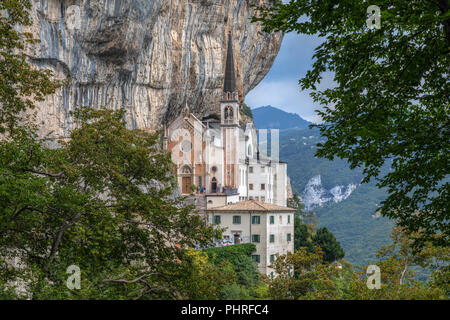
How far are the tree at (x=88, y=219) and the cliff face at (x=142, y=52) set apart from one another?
14.3 m

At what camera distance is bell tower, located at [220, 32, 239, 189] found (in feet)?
232

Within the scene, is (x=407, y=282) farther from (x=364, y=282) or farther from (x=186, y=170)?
(x=186, y=170)

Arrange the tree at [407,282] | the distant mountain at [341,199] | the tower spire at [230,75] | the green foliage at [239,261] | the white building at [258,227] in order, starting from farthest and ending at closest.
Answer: the distant mountain at [341,199]
the tower spire at [230,75]
the white building at [258,227]
the green foliage at [239,261]
the tree at [407,282]

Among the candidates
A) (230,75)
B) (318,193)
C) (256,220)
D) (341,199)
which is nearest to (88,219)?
(256,220)

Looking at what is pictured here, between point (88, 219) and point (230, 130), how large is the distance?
194 ft

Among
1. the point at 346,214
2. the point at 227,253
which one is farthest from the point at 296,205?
the point at 227,253

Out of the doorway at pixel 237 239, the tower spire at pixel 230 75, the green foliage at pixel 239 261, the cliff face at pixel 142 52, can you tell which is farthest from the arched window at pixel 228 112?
the green foliage at pixel 239 261

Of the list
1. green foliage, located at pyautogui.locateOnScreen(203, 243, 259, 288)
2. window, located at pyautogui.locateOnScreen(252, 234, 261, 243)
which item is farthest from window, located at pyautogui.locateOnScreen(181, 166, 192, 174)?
green foliage, located at pyautogui.locateOnScreen(203, 243, 259, 288)

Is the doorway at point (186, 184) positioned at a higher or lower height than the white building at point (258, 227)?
higher

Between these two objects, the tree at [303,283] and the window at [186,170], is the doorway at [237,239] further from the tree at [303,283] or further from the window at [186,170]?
the tree at [303,283]

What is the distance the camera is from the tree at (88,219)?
455 inches

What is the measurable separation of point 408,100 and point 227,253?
31.8 meters

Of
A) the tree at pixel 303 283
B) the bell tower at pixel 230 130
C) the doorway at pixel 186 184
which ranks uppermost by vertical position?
the bell tower at pixel 230 130

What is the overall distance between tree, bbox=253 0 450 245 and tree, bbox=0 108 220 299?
518cm
